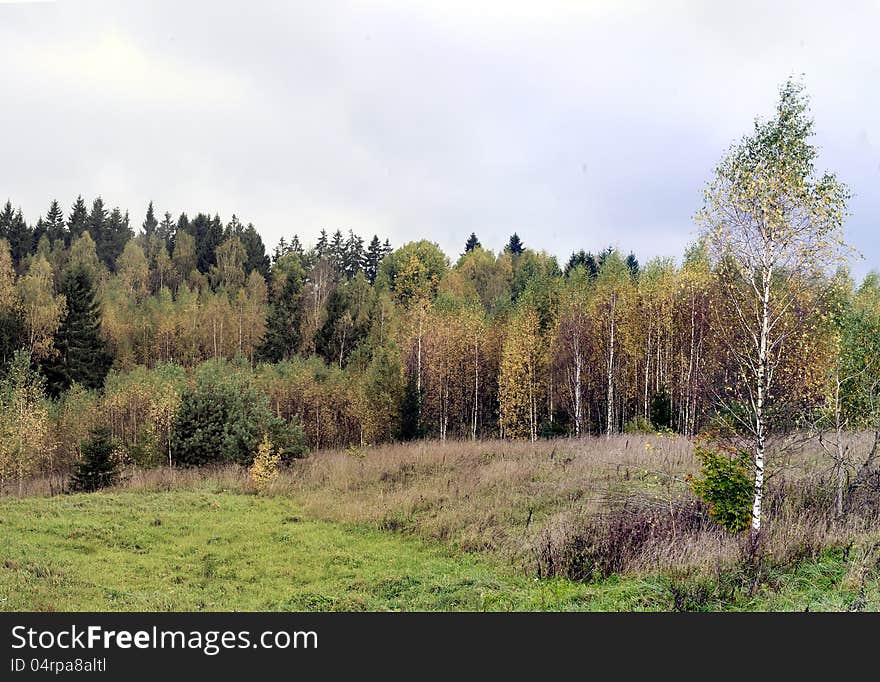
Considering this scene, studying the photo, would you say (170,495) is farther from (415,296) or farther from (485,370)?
(415,296)

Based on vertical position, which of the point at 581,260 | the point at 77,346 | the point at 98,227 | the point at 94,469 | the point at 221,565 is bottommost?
the point at 221,565

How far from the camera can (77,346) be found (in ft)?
178

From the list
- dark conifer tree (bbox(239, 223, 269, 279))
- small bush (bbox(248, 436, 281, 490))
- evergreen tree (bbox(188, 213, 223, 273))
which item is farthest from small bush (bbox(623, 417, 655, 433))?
evergreen tree (bbox(188, 213, 223, 273))

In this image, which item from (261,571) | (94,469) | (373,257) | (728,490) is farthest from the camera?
(373,257)

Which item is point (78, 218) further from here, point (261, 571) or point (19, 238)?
point (261, 571)

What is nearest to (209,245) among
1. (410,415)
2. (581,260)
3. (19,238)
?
(19,238)

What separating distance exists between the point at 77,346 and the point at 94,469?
2997 centimetres

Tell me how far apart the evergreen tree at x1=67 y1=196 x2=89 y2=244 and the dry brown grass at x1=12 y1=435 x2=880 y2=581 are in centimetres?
8252

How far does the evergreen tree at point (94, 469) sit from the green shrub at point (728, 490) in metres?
27.5

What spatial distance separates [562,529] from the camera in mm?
13484

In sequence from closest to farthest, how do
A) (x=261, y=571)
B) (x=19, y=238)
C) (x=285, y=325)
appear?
(x=261, y=571) → (x=285, y=325) → (x=19, y=238)

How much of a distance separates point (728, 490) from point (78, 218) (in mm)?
111643

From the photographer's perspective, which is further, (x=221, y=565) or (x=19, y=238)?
(x=19, y=238)

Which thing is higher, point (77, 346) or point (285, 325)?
point (285, 325)
